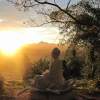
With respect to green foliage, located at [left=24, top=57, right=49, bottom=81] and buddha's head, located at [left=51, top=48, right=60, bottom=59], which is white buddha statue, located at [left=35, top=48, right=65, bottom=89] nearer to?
buddha's head, located at [left=51, top=48, right=60, bottom=59]

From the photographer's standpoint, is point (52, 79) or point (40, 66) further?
point (40, 66)

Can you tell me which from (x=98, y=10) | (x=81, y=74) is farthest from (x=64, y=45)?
(x=81, y=74)

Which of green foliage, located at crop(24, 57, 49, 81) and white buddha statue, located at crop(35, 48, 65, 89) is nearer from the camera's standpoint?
white buddha statue, located at crop(35, 48, 65, 89)

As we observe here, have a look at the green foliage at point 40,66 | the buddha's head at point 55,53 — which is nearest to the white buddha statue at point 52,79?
the buddha's head at point 55,53

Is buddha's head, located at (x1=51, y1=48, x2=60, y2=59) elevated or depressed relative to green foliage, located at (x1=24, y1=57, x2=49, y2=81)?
elevated

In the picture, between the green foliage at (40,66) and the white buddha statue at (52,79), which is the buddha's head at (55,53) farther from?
the green foliage at (40,66)

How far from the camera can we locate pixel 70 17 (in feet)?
95.5

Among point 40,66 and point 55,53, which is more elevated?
point 55,53

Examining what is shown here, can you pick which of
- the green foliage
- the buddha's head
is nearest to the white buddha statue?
the buddha's head

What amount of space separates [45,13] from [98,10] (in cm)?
322

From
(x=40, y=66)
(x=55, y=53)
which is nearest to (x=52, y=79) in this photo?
(x=55, y=53)

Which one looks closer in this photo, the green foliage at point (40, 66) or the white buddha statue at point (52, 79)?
the white buddha statue at point (52, 79)

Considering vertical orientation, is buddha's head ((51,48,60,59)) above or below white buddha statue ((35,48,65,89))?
above

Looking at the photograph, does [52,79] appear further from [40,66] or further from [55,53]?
[40,66]
